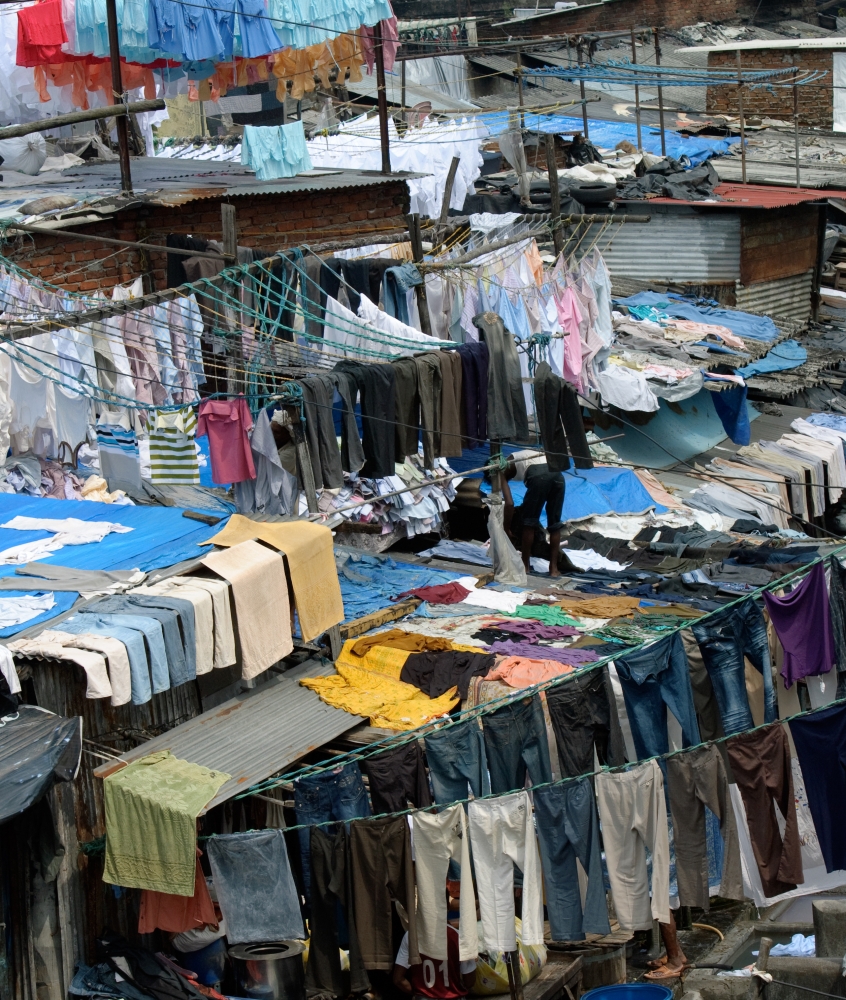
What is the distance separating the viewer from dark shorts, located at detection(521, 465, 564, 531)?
45.0 feet

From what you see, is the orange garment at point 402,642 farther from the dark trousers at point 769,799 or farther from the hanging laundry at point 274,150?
the hanging laundry at point 274,150

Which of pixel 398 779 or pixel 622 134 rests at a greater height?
pixel 622 134

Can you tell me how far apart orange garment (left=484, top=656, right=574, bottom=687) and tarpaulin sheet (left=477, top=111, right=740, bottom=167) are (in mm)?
16305

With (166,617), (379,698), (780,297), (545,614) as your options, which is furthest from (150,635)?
(780,297)

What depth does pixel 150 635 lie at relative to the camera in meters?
9.16

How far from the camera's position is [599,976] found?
1086cm

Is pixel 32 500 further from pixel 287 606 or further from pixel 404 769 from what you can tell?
pixel 404 769

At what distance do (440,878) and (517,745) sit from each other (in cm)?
112

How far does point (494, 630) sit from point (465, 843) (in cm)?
260

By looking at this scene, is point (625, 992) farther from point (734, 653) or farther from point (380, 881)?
point (734, 653)

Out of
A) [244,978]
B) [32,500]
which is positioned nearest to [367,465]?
[32,500]

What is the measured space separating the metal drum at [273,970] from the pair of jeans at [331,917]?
0.14 metres

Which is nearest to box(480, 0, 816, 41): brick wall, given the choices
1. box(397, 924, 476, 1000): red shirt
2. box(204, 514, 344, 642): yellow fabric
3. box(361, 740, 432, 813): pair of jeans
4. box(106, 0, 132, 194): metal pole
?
box(106, 0, 132, 194): metal pole

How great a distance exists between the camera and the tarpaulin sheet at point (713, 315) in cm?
2062
